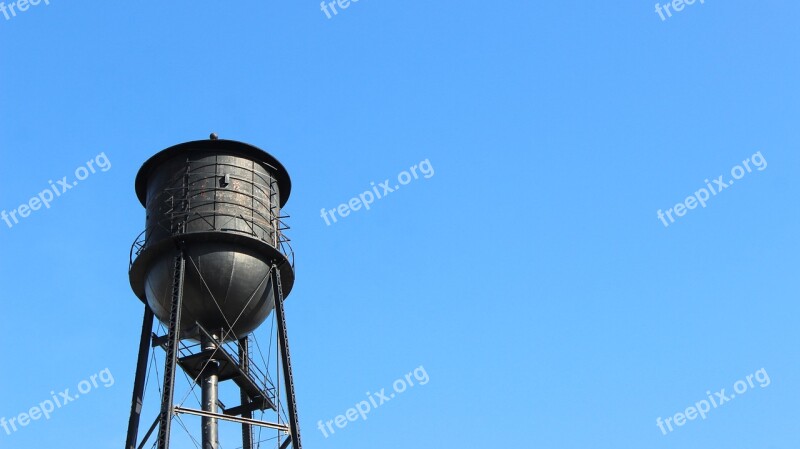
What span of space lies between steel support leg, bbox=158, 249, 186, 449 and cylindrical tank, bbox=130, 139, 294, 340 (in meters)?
0.39

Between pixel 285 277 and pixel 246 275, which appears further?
pixel 285 277

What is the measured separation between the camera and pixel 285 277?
24.7 meters

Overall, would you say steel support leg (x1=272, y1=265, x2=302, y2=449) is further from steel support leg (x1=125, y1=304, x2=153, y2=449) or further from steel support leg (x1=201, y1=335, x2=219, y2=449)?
steel support leg (x1=125, y1=304, x2=153, y2=449)

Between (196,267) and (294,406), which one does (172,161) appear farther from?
(294,406)

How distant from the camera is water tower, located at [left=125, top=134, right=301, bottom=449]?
2278 cm

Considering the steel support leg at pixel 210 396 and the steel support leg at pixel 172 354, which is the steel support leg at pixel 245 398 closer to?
the steel support leg at pixel 210 396

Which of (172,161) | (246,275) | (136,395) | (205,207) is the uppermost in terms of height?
(172,161)

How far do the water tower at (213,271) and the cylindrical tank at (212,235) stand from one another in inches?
0.9

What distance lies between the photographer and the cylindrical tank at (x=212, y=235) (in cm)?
2291

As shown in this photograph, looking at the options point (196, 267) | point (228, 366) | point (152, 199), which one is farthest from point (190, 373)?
point (152, 199)

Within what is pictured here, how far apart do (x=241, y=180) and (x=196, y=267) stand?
2.56 m

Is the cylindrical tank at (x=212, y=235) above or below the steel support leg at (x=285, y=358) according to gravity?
above

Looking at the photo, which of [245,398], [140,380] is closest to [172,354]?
[140,380]

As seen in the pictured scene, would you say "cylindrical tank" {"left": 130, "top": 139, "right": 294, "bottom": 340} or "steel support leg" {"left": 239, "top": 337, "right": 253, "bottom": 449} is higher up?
"cylindrical tank" {"left": 130, "top": 139, "right": 294, "bottom": 340}
